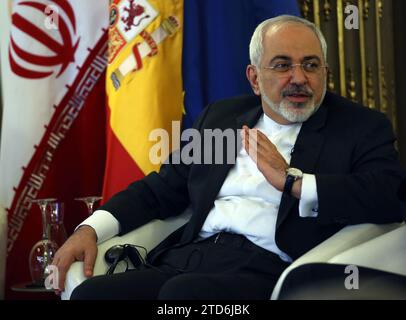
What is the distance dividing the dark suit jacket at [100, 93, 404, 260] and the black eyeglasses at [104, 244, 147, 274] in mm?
76

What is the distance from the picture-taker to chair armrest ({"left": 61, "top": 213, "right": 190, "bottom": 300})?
93.7 inches

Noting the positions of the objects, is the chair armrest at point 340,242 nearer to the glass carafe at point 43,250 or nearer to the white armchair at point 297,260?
the white armchair at point 297,260

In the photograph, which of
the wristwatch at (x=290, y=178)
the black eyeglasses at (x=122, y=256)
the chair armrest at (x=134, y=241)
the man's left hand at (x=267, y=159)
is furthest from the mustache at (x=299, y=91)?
the black eyeglasses at (x=122, y=256)

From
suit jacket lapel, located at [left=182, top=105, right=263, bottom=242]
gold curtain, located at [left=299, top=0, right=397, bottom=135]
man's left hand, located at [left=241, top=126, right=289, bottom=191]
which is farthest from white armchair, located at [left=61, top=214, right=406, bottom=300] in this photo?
gold curtain, located at [left=299, top=0, right=397, bottom=135]

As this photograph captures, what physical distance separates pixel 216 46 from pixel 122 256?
4.33ft

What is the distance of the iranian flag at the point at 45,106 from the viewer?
3.57 metres

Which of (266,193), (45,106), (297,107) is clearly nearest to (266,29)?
(297,107)

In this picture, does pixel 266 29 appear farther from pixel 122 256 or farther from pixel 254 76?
pixel 122 256

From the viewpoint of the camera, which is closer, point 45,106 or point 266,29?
point 266,29

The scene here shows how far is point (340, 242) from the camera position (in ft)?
7.09

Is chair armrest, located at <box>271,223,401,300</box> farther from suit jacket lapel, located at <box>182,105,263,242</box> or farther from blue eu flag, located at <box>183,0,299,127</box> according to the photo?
blue eu flag, located at <box>183,0,299,127</box>
